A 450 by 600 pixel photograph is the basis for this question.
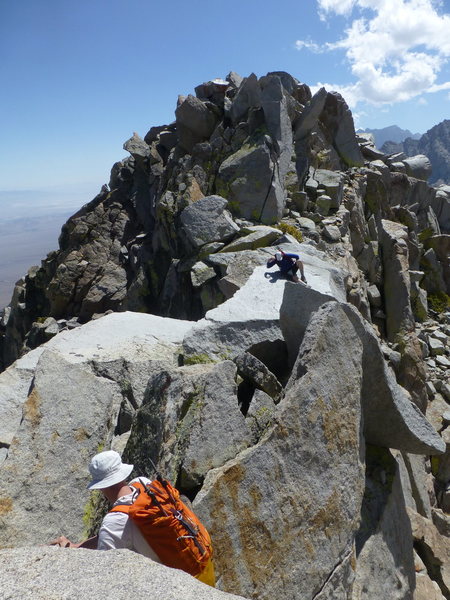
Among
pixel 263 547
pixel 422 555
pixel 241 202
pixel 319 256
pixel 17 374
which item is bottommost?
pixel 422 555

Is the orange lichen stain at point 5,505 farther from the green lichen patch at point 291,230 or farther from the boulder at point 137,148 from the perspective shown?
the boulder at point 137,148

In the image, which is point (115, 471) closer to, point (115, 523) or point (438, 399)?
point (115, 523)

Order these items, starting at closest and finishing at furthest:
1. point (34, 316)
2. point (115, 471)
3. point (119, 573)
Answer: point (119, 573) → point (115, 471) → point (34, 316)

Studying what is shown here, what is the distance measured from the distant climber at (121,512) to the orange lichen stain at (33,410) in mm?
2421

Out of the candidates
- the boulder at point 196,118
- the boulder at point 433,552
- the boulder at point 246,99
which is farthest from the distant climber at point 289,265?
the boulder at point 196,118

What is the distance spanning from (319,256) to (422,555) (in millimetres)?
10720

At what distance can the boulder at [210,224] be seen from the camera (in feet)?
70.8

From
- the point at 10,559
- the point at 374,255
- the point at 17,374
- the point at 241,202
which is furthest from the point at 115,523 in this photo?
the point at 374,255

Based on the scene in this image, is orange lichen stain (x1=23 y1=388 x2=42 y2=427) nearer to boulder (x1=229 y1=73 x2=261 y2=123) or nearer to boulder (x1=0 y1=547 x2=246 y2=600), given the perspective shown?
boulder (x1=0 y1=547 x2=246 y2=600)

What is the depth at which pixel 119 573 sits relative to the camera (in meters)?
4.21

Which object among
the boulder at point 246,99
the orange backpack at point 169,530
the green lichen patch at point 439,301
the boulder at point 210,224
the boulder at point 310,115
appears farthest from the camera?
the green lichen patch at point 439,301

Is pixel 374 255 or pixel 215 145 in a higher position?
pixel 215 145

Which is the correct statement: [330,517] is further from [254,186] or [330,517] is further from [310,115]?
[310,115]

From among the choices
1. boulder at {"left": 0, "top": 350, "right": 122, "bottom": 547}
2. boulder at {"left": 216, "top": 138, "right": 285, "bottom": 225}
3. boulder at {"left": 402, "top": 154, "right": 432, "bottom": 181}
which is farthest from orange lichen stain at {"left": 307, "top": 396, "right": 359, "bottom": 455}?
boulder at {"left": 402, "top": 154, "right": 432, "bottom": 181}
